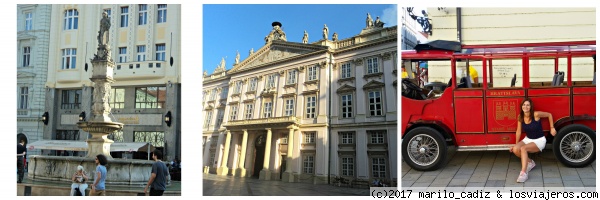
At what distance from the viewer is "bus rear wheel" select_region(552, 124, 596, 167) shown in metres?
6.03

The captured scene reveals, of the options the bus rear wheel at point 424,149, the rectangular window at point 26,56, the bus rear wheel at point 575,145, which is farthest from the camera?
the rectangular window at point 26,56

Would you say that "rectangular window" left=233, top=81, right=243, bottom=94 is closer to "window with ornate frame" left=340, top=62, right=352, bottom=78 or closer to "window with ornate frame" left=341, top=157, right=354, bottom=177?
"window with ornate frame" left=340, top=62, right=352, bottom=78

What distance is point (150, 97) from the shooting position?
9.16m

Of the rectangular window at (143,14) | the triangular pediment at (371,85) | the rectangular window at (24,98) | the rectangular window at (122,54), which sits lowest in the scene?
the rectangular window at (24,98)

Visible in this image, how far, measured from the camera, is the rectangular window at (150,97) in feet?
29.3

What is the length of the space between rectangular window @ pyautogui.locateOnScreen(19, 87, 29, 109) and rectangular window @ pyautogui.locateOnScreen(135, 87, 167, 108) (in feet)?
5.57

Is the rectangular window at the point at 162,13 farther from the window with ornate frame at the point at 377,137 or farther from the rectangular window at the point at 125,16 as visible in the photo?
the window with ornate frame at the point at 377,137

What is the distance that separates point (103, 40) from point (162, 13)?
1.19m

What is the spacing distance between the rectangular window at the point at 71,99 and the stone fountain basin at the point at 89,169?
3.80ft

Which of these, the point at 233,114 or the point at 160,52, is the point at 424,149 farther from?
the point at 160,52

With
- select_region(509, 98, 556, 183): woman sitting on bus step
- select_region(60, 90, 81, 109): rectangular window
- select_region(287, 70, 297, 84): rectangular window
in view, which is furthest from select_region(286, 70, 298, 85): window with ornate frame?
select_region(60, 90, 81, 109): rectangular window

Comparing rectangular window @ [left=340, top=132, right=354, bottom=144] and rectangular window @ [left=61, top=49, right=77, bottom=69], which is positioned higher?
rectangular window @ [left=61, top=49, right=77, bottom=69]

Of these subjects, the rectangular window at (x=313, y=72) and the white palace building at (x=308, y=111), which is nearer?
the white palace building at (x=308, y=111)

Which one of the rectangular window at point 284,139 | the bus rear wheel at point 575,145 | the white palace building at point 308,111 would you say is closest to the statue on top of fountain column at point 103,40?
the white palace building at point 308,111
